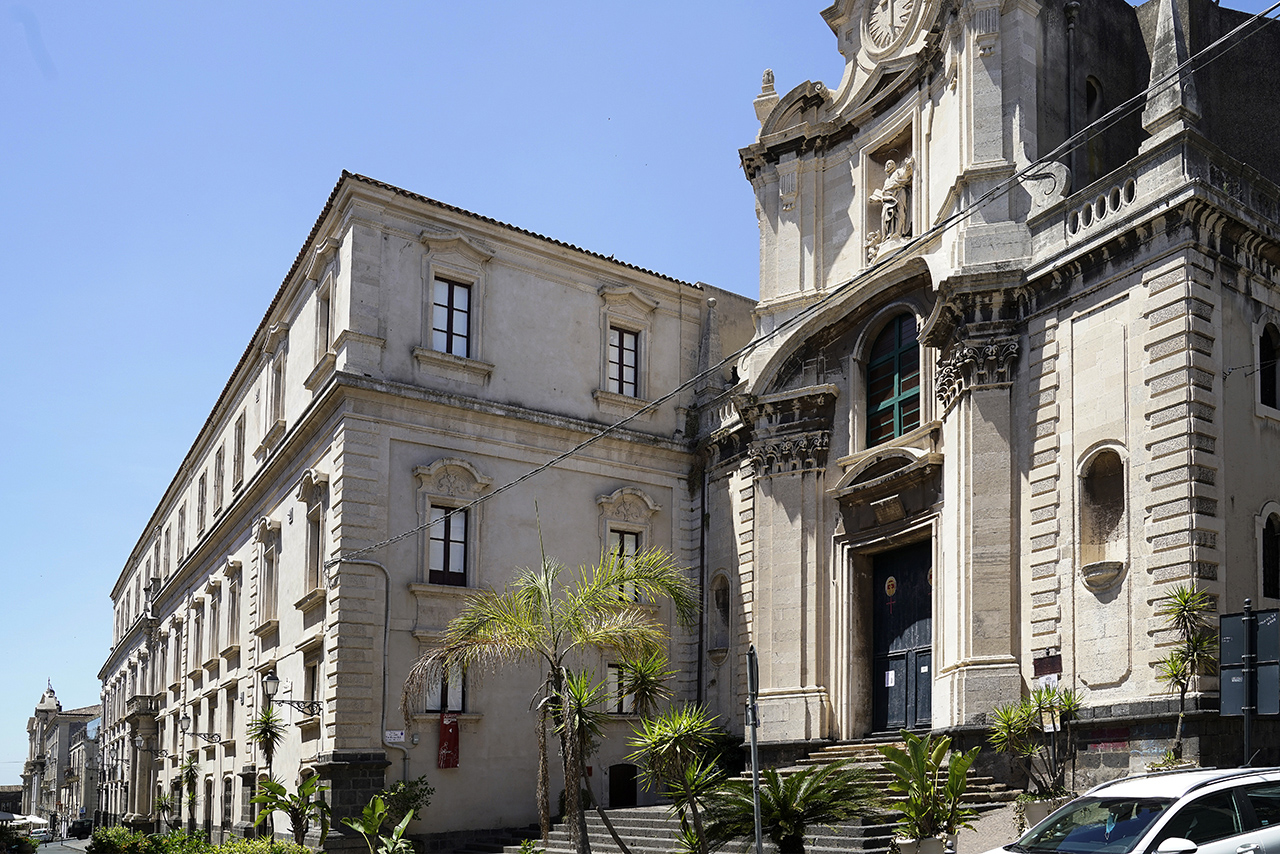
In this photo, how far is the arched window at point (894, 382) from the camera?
24.4 m

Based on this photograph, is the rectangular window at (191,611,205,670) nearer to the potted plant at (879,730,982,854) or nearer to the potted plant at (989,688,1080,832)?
the potted plant at (989,688,1080,832)

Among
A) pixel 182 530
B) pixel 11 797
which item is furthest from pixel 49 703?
pixel 182 530

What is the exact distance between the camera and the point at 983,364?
2139cm

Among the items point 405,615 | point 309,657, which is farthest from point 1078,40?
point 309,657

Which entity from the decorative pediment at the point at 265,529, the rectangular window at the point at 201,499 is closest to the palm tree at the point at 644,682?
the decorative pediment at the point at 265,529

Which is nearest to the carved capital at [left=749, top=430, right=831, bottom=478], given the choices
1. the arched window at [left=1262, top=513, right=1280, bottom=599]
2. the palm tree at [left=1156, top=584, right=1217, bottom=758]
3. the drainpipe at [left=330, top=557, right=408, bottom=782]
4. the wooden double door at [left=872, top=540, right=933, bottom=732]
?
the wooden double door at [left=872, top=540, right=933, bottom=732]

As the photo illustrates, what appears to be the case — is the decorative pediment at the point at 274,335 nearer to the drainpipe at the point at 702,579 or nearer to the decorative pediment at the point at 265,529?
the decorative pediment at the point at 265,529

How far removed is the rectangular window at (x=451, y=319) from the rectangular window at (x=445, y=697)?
687cm

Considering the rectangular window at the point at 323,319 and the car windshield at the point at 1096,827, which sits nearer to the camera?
the car windshield at the point at 1096,827

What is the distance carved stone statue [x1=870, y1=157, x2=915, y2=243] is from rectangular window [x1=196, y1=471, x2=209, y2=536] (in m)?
27.7

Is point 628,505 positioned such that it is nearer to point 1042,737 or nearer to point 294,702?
point 294,702

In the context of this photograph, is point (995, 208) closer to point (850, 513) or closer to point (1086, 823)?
point (850, 513)

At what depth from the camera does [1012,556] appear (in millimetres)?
20688

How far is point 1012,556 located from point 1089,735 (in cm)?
321
